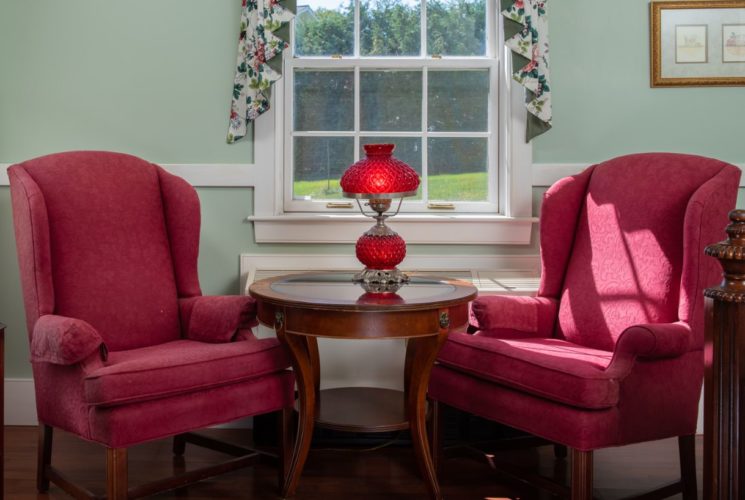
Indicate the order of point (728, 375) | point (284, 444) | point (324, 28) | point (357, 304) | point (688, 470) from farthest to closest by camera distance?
point (324, 28)
point (284, 444)
point (688, 470)
point (357, 304)
point (728, 375)

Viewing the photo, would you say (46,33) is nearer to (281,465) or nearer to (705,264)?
(281,465)

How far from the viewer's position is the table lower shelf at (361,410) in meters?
2.82

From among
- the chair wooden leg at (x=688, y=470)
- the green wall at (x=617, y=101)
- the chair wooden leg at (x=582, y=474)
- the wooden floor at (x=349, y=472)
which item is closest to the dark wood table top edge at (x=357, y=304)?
the chair wooden leg at (x=582, y=474)

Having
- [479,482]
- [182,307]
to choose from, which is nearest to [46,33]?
[182,307]

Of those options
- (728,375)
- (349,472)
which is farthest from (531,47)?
(728,375)

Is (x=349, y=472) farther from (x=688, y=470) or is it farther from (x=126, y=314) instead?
(x=688, y=470)

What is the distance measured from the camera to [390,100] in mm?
3705

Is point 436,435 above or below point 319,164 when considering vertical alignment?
below

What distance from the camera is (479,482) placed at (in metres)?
2.93

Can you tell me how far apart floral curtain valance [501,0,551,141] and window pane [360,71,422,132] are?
504mm

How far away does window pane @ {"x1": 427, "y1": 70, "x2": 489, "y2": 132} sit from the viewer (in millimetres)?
3693

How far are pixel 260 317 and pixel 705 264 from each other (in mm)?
1533

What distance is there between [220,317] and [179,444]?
0.64 meters

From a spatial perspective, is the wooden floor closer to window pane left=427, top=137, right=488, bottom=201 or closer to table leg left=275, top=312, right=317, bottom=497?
table leg left=275, top=312, right=317, bottom=497
